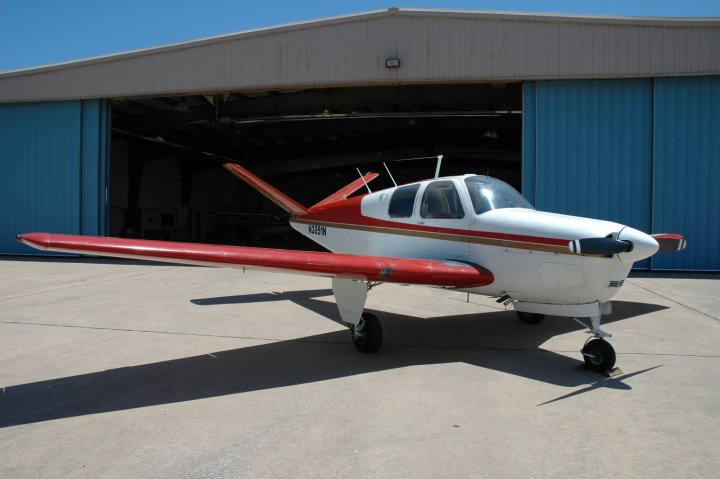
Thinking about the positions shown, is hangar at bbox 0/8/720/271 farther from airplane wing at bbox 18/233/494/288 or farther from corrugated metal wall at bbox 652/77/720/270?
airplane wing at bbox 18/233/494/288

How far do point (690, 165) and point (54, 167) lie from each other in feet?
64.6

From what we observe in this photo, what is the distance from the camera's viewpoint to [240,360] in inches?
190

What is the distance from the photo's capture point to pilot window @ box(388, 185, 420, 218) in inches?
243

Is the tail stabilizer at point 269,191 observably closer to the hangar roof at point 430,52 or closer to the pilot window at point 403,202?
the pilot window at point 403,202

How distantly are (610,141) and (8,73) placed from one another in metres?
19.7

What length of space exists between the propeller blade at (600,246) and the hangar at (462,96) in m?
9.44

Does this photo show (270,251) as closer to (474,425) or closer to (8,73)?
(474,425)

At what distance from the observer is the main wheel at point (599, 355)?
4340 mm

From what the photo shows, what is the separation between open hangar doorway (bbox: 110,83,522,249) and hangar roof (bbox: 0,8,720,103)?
4.43 feet

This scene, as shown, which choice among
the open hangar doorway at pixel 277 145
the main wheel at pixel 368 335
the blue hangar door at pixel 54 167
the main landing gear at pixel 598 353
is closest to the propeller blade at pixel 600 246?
the main landing gear at pixel 598 353

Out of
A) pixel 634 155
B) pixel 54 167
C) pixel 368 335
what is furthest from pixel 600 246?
pixel 54 167

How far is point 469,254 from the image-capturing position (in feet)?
17.6

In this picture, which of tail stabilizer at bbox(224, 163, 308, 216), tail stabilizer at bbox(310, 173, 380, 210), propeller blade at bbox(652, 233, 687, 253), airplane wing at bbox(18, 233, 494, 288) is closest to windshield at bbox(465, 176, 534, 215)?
airplane wing at bbox(18, 233, 494, 288)

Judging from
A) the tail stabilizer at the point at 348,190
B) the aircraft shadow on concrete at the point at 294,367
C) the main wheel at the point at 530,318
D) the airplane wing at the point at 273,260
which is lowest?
the aircraft shadow on concrete at the point at 294,367
